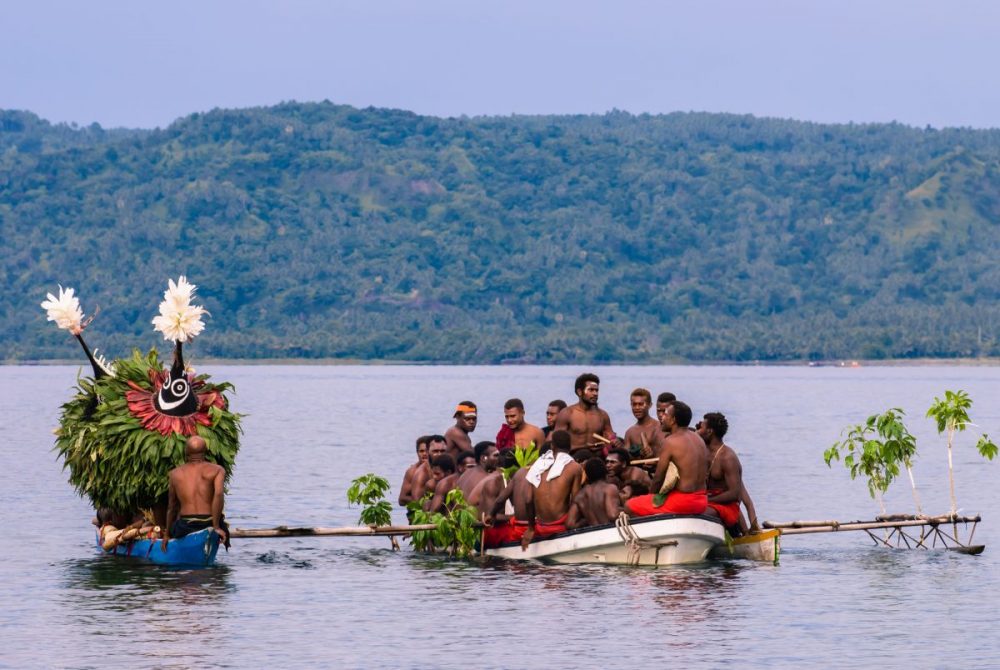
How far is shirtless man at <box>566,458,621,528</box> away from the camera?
92.4 ft

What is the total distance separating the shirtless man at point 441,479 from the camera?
30.6m

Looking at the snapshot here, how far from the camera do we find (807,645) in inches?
920

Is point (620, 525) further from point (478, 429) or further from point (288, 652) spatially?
point (478, 429)

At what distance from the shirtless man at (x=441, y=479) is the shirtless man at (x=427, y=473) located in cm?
19

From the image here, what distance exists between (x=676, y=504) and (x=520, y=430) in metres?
3.93

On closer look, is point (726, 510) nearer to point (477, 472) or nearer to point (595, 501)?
point (595, 501)

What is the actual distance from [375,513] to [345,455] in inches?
1462

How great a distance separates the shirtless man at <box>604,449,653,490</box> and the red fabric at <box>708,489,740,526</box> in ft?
3.19

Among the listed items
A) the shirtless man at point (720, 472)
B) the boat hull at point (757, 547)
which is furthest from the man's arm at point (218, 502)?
the boat hull at point (757, 547)

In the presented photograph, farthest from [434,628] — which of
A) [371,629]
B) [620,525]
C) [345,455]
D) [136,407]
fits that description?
[345,455]

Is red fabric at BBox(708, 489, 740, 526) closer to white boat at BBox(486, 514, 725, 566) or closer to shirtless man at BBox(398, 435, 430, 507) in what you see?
white boat at BBox(486, 514, 725, 566)

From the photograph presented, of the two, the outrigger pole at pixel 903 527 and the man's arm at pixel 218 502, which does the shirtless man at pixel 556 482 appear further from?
the man's arm at pixel 218 502

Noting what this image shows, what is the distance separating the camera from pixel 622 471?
2897 cm

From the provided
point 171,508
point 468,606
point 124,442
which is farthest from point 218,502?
point 468,606
